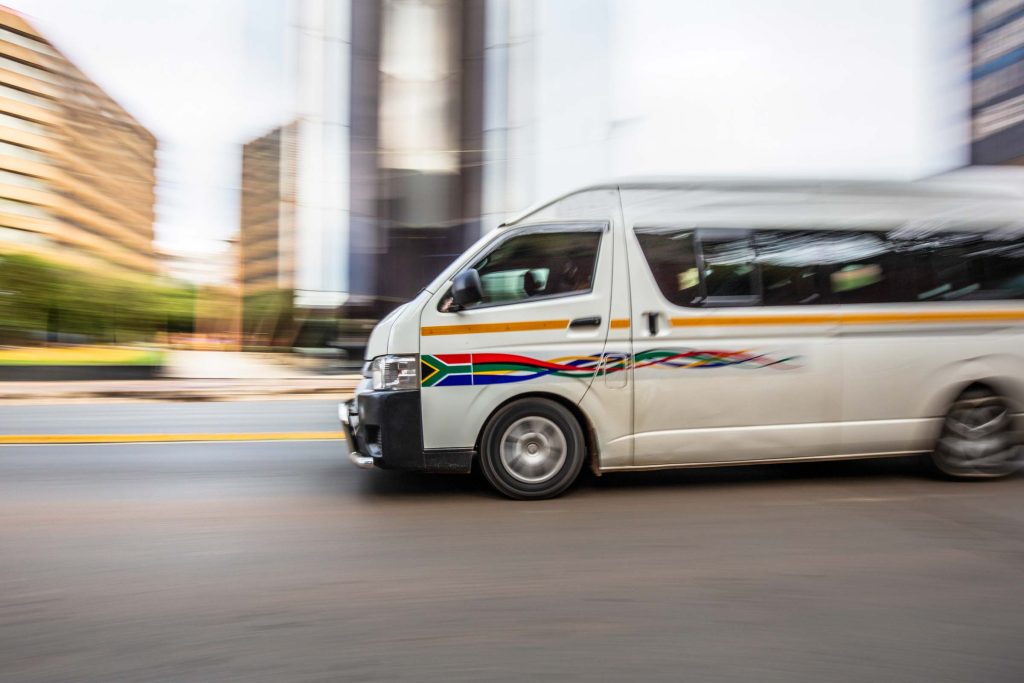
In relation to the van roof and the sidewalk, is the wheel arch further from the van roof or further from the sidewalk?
the sidewalk

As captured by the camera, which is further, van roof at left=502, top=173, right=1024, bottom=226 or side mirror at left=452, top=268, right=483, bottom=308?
van roof at left=502, top=173, right=1024, bottom=226

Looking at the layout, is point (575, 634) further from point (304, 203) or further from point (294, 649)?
point (304, 203)

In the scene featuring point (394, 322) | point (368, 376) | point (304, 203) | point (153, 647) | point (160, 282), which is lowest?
point (153, 647)

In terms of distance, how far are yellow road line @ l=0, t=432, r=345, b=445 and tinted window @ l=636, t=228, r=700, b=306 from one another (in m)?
3.75

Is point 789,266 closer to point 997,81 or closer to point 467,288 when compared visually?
point 467,288

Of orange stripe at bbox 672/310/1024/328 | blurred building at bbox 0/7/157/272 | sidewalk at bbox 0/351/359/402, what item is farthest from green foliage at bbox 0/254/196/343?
blurred building at bbox 0/7/157/272

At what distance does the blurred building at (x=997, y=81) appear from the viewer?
5372cm

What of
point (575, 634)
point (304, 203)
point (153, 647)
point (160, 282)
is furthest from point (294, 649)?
point (160, 282)

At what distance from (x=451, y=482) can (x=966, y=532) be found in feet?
9.80

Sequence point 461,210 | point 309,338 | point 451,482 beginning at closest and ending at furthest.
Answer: point 451,482 < point 309,338 < point 461,210

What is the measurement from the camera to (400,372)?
475 cm

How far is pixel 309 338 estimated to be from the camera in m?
21.0

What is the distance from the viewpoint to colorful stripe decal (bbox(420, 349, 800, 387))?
475 cm

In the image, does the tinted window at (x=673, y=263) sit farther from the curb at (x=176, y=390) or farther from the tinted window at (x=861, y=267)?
the curb at (x=176, y=390)
